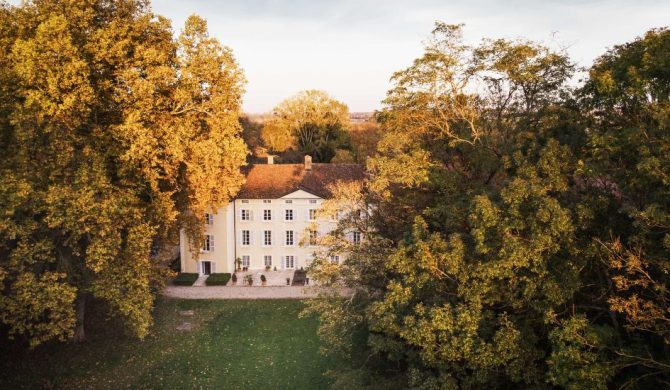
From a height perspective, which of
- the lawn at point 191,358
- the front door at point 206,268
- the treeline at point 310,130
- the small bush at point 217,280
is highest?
the treeline at point 310,130

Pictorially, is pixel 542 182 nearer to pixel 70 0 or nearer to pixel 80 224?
pixel 80 224

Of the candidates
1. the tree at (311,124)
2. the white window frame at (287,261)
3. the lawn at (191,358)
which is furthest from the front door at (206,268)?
the tree at (311,124)

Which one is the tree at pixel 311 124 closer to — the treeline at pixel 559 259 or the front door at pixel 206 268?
the front door at pixel 206 268

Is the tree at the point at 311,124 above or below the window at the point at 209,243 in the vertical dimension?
above

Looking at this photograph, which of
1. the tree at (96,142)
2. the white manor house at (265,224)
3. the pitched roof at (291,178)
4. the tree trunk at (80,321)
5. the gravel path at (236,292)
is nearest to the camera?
the tree at (96,142)

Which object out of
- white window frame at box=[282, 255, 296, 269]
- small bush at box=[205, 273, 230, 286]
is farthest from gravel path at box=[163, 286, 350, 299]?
white window frame at box=[282, 255, 296, 269]

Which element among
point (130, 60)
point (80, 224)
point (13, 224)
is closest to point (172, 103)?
point (130, 60)

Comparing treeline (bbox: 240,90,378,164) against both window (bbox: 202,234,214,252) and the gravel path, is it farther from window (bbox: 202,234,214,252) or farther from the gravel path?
the gravel path
